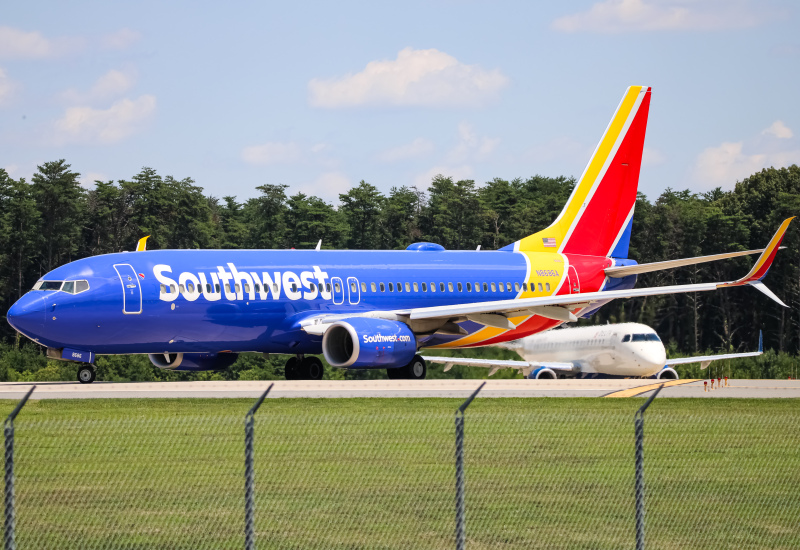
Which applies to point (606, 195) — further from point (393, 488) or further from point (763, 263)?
point (393, 488)

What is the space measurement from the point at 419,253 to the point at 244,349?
23.8 feet

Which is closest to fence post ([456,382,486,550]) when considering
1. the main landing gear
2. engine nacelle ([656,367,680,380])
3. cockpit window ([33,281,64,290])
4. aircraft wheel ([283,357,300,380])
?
cockpit window ([33,281,64,290])

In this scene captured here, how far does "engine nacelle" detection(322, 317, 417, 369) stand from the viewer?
30.4 metres

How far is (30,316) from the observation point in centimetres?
2833

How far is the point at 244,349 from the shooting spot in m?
32.4

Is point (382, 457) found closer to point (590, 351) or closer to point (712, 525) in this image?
point (712, 525)

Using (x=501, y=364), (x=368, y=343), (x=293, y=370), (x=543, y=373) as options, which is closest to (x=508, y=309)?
(x=368, y=343)

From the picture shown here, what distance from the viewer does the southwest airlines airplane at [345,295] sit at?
95.9 ft

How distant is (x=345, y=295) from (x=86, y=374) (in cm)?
753

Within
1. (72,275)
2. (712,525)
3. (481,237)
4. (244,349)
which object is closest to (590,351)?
(244,349)

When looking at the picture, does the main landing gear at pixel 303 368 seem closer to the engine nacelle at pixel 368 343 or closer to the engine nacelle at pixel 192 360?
the engine nacelle at pixel 192 360

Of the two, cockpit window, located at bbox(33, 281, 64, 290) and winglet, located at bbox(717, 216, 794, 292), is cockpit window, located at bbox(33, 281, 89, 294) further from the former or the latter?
winglet, located at bbox(717, 216, 794, 292)

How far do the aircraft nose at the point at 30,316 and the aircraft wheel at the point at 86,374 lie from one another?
2140 millimetres

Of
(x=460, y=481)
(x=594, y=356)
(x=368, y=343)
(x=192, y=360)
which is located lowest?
(x=594, y=356)
